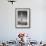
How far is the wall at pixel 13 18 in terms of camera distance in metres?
5.12

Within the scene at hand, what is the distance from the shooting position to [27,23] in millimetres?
5152

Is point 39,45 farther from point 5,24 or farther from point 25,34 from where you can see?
point 5,24

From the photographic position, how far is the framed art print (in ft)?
16.8

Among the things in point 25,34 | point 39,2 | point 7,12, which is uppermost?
point 39,2

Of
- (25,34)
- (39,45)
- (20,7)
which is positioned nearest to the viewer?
(25,34)

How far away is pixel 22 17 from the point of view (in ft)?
16.9

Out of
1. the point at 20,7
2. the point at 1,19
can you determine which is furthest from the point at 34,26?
the point at 1,19

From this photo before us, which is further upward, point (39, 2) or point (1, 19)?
point (39, 2)

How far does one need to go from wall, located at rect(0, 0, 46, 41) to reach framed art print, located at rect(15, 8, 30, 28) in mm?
149

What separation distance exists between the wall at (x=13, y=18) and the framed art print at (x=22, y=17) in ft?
0.49

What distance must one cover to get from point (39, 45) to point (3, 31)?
1.91m

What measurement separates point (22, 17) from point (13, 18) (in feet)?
1.15

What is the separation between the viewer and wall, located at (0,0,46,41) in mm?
5117

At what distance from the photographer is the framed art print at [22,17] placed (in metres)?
5.13
